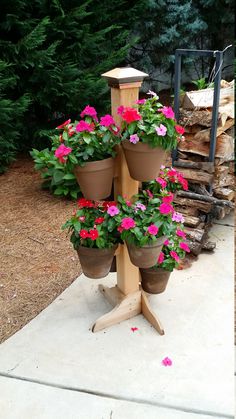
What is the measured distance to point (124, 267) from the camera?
217 cm

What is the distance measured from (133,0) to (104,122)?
4041mm

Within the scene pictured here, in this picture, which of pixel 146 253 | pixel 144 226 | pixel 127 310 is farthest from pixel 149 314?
pixel 144 226

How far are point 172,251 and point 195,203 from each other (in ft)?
3.02

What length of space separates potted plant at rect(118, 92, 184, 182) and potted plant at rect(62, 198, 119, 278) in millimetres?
260

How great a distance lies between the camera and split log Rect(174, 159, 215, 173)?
118 inches

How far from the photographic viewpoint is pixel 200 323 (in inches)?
86.4

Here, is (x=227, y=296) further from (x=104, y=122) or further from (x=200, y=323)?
(x=104, y=122)

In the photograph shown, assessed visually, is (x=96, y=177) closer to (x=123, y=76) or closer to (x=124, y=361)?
(x=123, y=76)

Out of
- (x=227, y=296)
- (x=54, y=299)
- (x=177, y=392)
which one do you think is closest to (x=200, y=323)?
(x=227, y=296)

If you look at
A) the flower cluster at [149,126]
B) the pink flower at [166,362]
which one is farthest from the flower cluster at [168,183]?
the pink flower at [166,362]

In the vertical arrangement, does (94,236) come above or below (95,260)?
above

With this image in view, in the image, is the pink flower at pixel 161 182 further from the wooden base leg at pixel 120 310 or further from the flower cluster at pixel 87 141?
the wooden base leg at pixel 120 310

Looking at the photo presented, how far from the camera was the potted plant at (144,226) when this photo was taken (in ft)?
6.13

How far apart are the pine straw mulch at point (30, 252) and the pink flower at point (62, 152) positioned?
3.37 feet
